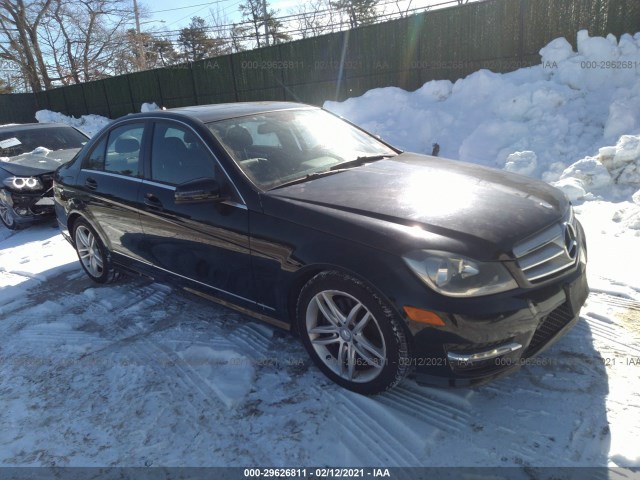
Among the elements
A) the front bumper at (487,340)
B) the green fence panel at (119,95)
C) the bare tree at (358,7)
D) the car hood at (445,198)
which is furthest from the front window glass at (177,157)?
the bare tree at (358,7)

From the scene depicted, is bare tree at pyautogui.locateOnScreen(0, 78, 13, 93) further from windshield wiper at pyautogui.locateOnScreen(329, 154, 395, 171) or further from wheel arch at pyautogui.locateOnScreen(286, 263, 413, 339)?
wheel arch at pyautogui.locateOnScreen(286, 263, 413, 339)

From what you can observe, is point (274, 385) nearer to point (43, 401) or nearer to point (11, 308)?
point (43, 401)

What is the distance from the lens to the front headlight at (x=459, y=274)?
2.24 metres

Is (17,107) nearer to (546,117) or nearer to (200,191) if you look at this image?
(546,117)

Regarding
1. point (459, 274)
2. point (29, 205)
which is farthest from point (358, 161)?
point (29, 205)

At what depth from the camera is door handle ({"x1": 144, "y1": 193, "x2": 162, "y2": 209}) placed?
352cm

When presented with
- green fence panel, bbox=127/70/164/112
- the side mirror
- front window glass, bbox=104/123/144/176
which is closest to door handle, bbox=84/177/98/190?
front window glass, bbox=104/123/144/176

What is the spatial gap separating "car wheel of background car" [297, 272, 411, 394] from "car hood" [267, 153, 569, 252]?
1.42 feet

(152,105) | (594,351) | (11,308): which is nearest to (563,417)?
Answer: (594,351)

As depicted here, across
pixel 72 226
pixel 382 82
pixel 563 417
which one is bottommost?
pixel 563 417

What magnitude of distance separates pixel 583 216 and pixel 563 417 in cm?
356

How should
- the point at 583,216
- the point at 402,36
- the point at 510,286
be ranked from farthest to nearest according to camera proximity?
the point at 402,36 → the point at 583,216 → the point at 510,286

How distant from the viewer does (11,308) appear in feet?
14.2

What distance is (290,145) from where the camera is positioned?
3494mm
